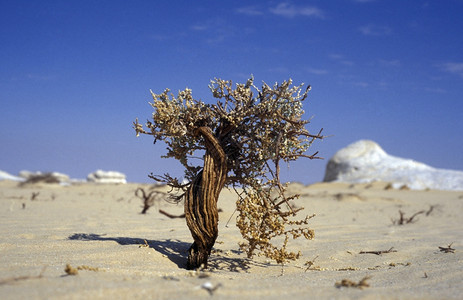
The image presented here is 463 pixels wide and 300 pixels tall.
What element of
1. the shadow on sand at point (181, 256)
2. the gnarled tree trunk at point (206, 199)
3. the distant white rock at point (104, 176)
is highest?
the distant white rock at point (104, 176)

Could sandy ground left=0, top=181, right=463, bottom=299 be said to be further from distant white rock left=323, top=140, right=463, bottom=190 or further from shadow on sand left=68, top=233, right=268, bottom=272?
distant white rock left=323, top=140, right=463, bottom=190

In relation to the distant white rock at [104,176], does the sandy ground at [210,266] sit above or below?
below

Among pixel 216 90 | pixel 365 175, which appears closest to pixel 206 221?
pixel 216 90

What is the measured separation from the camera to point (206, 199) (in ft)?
14.8

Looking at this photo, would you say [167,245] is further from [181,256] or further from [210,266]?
[210,266]

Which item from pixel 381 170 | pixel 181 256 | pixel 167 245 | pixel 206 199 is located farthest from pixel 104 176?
pixel 206 199

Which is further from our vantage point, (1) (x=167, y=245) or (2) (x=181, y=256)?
(1) (x=167, y=245)

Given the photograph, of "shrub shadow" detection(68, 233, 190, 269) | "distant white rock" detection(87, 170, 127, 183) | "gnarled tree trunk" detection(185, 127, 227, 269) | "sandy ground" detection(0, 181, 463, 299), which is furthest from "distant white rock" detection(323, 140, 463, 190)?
"gnarled tree trunk" detection(185, 127, 227, 269)

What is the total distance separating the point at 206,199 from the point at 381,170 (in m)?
30.7

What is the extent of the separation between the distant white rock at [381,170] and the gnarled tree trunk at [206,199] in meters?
26.0

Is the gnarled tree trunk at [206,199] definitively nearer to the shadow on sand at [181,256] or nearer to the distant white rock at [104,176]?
the shadow on sand at [181,256]

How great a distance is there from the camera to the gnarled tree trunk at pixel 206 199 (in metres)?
4.49

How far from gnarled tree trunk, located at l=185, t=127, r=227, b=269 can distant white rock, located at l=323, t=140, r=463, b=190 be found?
2601cm

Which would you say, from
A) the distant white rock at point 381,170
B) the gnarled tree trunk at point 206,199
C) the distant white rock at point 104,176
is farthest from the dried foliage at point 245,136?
the distant white rock at point 104,176
